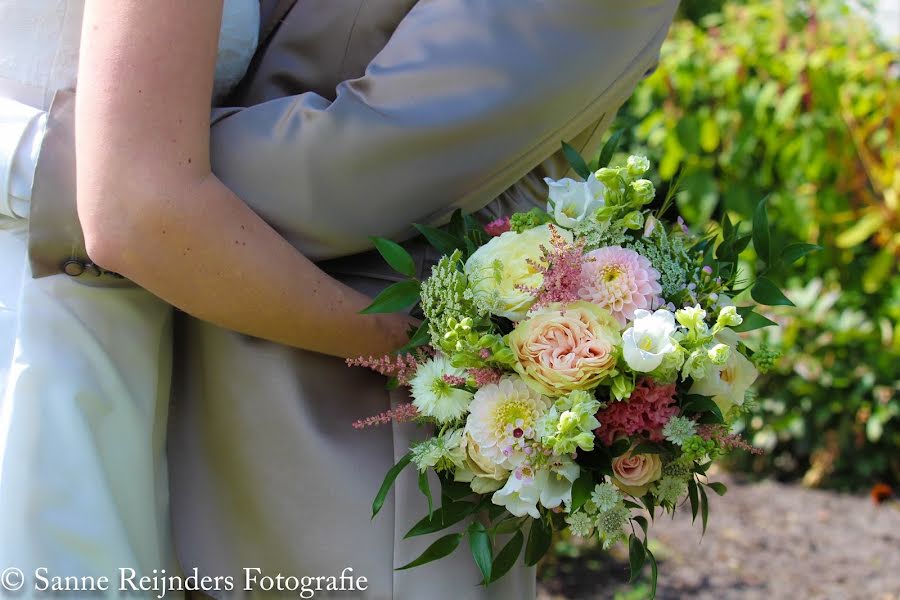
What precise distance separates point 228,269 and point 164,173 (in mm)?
148

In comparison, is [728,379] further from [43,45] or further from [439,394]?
[43,45]

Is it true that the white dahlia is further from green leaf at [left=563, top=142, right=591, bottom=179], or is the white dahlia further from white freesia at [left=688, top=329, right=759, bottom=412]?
green leaf at [left=563, top=142, right=591, bottom=179]

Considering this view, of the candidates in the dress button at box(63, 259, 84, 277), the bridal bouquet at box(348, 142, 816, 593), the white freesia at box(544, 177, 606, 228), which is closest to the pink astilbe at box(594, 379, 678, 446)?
the bridal bouquet at box(348, 142, 816, 593)

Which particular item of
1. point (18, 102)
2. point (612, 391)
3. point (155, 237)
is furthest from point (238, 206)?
point (612, 391)

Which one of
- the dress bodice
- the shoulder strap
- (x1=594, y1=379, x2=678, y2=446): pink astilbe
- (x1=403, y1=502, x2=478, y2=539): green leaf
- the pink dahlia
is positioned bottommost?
(x1=403, y1=502, x2=478, y2=539): green leaf

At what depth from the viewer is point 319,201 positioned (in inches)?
54.0

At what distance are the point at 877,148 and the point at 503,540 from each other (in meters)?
3.36

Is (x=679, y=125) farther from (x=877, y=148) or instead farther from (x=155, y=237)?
(x=155, y=237)

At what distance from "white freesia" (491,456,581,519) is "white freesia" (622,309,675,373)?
16cm

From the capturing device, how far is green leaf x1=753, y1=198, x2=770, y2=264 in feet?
4.85

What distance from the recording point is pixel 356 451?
1.47 meters

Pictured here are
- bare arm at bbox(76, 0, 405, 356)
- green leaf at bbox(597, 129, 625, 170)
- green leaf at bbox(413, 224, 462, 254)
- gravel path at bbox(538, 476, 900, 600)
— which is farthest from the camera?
gravel path at bbox(538, 476, 900, 600)

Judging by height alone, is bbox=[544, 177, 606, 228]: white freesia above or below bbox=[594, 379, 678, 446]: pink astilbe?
above

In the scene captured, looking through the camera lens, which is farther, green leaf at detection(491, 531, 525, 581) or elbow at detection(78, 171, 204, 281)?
green leaf at detection(491, 531, 525, 581)
